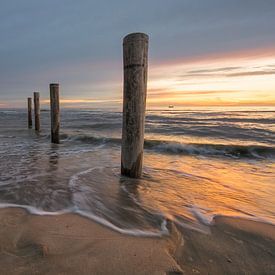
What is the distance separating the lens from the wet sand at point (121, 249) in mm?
1904

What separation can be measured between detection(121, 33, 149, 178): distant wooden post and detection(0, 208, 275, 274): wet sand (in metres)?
1.89

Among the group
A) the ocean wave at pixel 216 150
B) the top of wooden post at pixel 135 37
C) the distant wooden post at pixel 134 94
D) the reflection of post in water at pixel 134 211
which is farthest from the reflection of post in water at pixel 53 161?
the ocean wave at pixel 216 150

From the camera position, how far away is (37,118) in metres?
14.7

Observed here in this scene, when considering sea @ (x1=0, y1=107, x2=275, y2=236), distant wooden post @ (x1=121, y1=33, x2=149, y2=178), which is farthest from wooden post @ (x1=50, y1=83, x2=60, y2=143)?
distant wooden post @ (x1=121, y1=33, x2=149, y2=178)

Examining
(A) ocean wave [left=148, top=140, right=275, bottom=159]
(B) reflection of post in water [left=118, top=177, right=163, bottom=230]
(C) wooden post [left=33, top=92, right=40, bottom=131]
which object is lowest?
(A) ocean wave [left=148, top=140, right=275, bottom=159]

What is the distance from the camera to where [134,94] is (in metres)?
4.21

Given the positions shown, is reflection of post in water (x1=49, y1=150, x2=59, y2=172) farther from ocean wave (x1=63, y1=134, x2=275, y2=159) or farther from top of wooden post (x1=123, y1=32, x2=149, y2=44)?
ocean wave (x1=63, y1=134, x2=275, y2=159)

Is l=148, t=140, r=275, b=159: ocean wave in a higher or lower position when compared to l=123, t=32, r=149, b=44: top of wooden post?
lower

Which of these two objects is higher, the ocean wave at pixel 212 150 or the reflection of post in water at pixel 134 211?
the reflection of post in water at pixel 134 211

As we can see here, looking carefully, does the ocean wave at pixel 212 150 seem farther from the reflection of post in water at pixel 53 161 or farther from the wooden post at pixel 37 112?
the wooden post at pixel 37 112

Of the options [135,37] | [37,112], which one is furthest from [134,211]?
[37,112]

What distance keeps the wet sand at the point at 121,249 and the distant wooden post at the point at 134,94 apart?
189cm

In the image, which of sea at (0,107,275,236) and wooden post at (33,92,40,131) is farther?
wooden post at (33,92,40,131)

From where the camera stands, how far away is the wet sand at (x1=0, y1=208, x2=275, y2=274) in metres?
1.90
